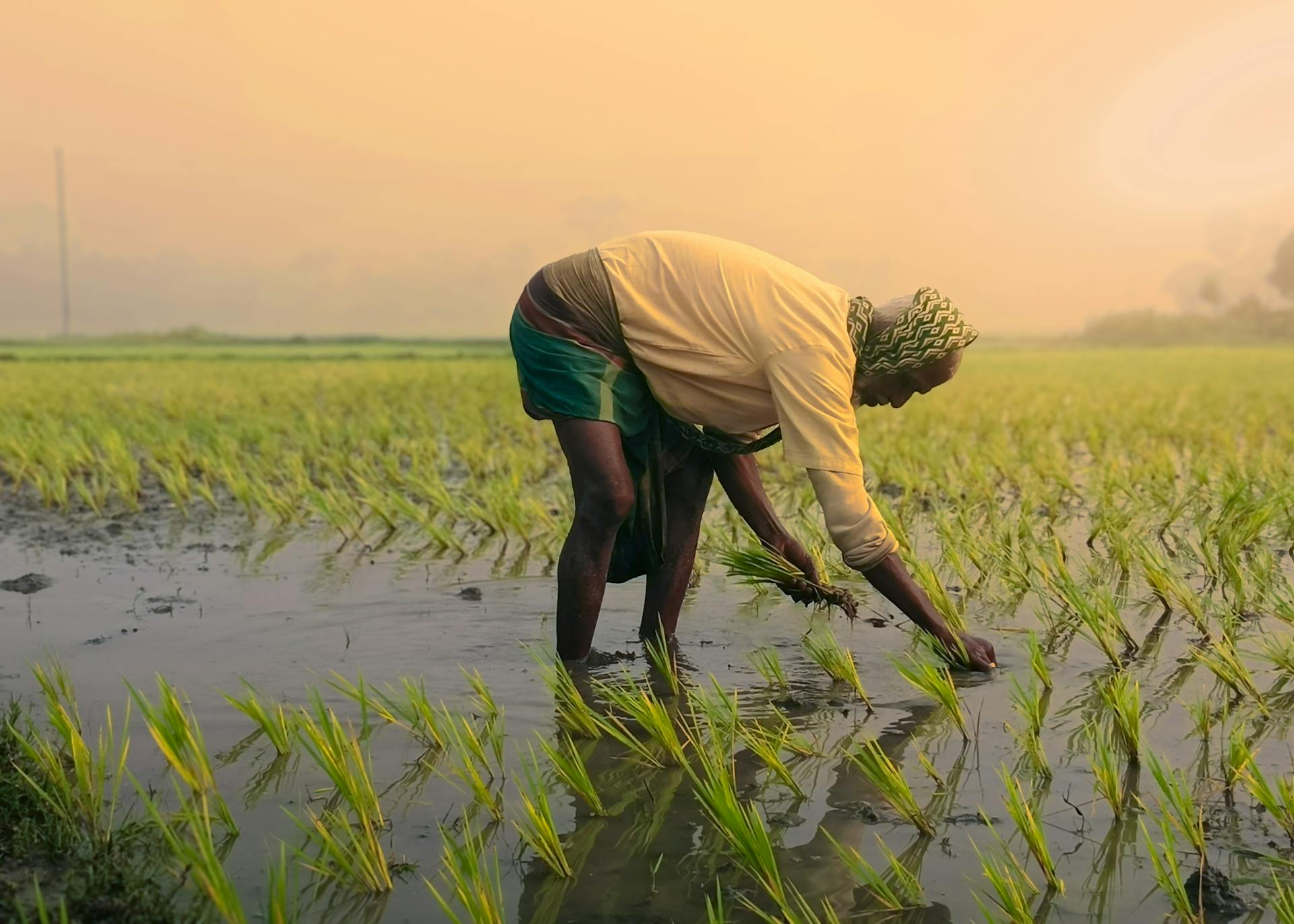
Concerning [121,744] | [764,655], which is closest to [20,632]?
[121,744]

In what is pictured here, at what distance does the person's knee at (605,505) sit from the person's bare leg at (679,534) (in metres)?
0.34

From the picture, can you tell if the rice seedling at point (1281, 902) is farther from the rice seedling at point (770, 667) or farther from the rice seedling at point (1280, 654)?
the rice seedling at point (770, 667)

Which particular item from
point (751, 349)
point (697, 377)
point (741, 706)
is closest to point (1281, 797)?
point (741, 706)

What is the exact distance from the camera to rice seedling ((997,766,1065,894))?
6.07 feet

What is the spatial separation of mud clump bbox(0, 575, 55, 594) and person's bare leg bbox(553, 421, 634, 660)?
7.33 ft

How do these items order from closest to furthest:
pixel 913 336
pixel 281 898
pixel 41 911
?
pixel 41 911, pixel 281 898, pixel 913 336

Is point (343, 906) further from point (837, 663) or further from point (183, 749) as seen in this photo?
point (837, 663)

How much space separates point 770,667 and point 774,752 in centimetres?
83

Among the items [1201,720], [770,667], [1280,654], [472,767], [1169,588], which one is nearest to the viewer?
[472,767]

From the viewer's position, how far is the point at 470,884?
1.83 m

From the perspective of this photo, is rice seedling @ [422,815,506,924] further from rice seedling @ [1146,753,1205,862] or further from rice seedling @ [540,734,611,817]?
rice seedling @ [1146,753,1205,862]

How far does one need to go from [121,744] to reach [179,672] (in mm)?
592

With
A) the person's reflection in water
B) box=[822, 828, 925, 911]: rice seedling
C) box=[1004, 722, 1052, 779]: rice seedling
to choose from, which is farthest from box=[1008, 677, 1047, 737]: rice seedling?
box=[822, 828, 925, 911]: rice seedling

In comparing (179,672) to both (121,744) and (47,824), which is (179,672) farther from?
(47,824)
